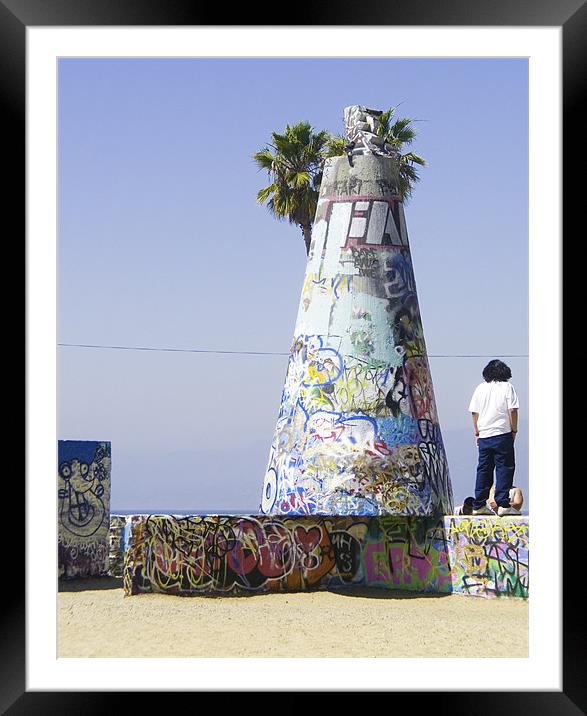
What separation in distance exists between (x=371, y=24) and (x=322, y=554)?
10194mm

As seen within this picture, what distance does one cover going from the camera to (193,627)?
12.8m

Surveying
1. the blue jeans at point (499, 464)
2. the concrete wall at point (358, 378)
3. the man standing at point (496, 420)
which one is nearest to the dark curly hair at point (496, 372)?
the man standing at point (496, 420)

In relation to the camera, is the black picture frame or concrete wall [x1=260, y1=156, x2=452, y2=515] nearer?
the black picture frame

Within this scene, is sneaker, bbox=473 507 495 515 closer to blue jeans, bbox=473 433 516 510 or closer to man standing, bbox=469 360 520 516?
blue jeans, bbox=473 433 516 510

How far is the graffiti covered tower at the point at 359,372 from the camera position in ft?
51.9

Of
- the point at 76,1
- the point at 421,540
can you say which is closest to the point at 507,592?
the point at 421,540

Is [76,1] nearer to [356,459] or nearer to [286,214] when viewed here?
[356,459]

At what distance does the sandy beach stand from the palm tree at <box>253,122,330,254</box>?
1100 centimetres

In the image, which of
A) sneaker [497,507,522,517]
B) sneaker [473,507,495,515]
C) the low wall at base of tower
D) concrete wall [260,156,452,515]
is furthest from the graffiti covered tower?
sneaker [497,507,522,517]

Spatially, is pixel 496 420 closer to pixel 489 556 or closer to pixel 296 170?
pixel 489 556

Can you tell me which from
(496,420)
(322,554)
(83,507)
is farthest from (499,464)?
(83,507)

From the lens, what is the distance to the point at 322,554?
15.7 metres

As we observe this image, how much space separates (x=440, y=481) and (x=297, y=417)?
92.3 inches

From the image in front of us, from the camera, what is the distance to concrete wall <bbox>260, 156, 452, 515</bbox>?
15797 millimetres
